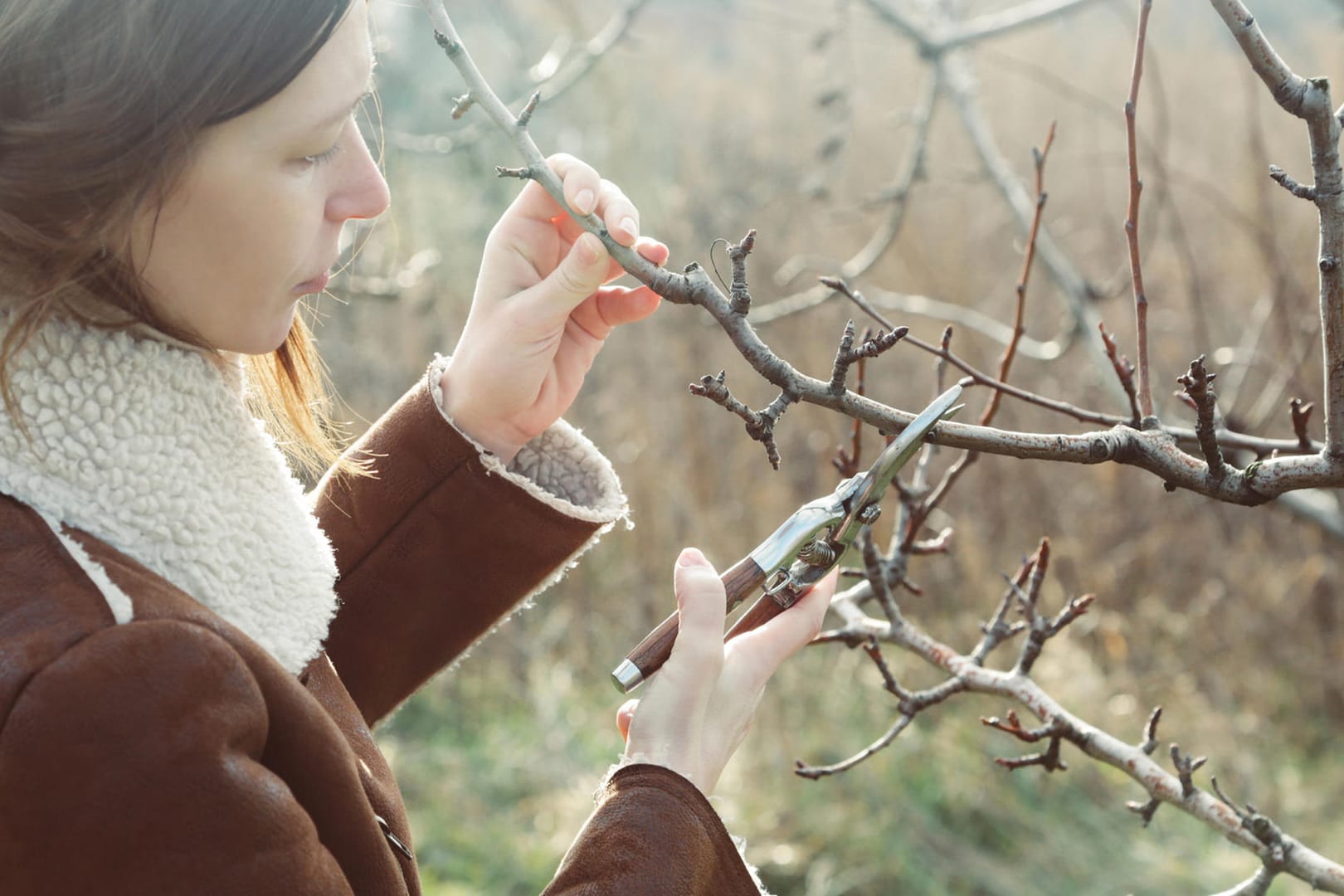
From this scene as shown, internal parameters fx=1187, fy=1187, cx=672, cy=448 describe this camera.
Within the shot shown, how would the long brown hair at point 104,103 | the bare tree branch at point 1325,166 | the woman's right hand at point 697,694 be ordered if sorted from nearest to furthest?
the bare tree branch at point 1325,166 → the long brown hair at point 104,103 → the woman's right hand at point 697,694

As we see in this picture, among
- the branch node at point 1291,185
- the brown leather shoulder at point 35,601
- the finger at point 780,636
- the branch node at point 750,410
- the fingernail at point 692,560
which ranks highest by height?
the branch node at point 1291,185

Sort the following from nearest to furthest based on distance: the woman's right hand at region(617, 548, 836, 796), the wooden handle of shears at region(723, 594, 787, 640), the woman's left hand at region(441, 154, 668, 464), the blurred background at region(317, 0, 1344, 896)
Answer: the woman's right hand at region(617, 548, 836, 796)
the wooden handle of shears at region(723, 594, 787, 640)
the woman's left hand at region(441, 154, 668, 464)
the blurred background at region(317, 0, 1344, 896)

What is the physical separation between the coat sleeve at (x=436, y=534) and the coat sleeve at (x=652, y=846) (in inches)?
17.5

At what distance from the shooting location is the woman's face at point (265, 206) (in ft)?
3.08

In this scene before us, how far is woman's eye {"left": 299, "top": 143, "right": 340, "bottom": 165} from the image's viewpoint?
983mm

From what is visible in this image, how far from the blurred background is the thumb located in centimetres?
108

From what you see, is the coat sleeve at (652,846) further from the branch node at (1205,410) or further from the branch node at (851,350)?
the branch node at (1205,410)

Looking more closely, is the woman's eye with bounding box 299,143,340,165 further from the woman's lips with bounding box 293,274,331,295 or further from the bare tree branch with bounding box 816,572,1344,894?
the bare tree branch with bounding box 816,572,1344,894

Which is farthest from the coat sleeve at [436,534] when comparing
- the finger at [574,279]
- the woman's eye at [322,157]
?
the woman's eye at [322,157]

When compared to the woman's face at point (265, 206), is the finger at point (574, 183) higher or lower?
higher

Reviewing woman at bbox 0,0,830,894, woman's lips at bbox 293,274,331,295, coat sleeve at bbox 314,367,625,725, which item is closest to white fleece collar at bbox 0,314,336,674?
woman at bbox 0,0,830,894

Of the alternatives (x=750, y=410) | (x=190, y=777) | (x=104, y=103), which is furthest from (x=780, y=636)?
(x=104, y=103)

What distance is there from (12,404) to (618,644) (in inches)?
152

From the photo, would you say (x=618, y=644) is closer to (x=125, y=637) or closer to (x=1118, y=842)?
(x=1118, y=842)
